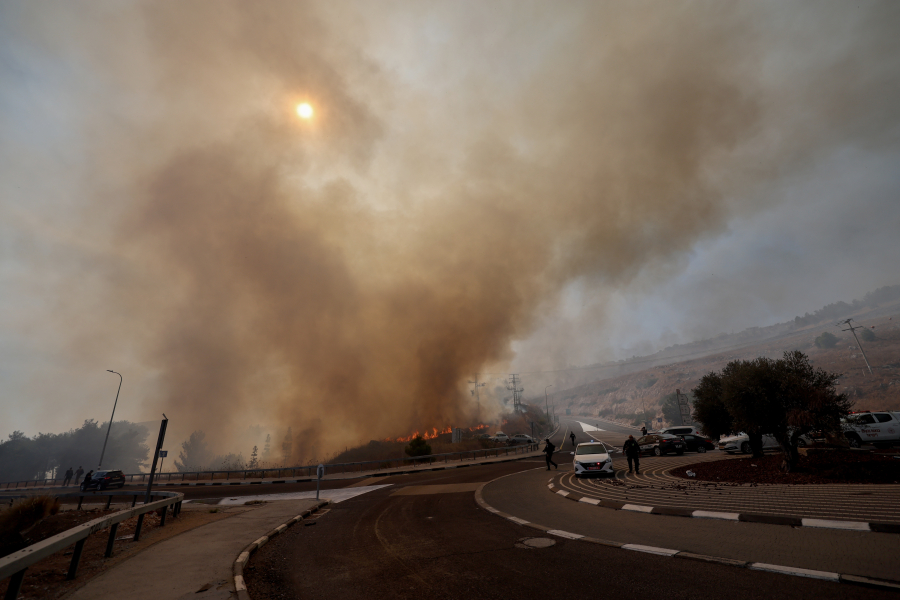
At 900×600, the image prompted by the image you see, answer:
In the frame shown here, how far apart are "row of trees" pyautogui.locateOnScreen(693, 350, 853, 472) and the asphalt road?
753 cm

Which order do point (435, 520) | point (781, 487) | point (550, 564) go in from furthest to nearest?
point (781, 487)
point (435, 520)
point (550, 564)

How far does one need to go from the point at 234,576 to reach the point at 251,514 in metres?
6.64

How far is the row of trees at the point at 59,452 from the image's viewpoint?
314 feet

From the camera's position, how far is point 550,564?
5.50m

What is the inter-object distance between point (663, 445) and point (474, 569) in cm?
2288

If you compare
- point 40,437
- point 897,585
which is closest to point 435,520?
point 897,585

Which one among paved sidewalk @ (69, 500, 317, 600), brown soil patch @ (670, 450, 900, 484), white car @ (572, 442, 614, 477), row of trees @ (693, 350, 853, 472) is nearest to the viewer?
paved sidewalk @ (69, 500, 317, 600)

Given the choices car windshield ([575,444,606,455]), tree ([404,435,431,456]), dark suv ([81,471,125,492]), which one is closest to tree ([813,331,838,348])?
tree ([404,435,431,456])

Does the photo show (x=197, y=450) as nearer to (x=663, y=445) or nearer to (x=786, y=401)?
(x=663, y=445)

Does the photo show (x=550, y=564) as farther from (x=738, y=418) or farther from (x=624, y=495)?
(x=738, y=418)

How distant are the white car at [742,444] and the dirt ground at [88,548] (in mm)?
23669

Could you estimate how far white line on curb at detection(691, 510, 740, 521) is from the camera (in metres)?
7.19

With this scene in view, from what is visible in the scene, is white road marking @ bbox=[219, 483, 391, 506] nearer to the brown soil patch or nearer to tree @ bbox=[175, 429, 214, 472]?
the brown soil patch

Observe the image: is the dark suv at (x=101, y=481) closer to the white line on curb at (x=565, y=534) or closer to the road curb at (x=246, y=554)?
the road curb at (x=246, y=554)
